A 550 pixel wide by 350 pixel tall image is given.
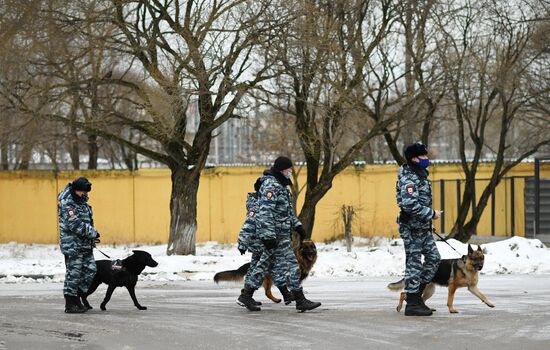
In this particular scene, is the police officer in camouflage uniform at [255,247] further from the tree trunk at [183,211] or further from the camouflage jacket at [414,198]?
the tree trunk at [183,211]

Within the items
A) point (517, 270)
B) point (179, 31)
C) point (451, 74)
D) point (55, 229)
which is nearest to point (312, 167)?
point (451, 74)

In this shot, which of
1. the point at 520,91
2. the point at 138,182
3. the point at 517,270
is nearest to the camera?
the point at 517,270

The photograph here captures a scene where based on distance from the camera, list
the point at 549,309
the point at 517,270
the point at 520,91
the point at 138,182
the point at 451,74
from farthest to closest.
Result: the point at 138,182 < the point at 520,91 < the point at 451,74 < the point at 517,270 < the point at 549,309

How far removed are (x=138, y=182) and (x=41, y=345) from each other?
21.3 m

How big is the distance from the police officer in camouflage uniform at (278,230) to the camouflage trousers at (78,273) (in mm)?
2050

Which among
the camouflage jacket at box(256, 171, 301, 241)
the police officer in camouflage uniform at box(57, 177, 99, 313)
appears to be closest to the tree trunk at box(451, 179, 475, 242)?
the camouflage jacket at box(256, 171, 301, 241)

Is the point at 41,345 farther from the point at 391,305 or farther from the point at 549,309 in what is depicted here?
the point at 549,309

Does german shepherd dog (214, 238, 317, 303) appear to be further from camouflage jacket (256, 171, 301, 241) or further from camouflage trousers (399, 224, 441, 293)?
camouflage trousers (399, 224, 441, 293)

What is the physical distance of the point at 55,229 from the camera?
31125 millimetres

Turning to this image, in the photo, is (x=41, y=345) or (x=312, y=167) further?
Answer: (x=312, y=167)

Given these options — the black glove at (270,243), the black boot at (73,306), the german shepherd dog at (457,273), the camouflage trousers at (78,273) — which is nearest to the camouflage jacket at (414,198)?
the german shepherd dog at (457,273)

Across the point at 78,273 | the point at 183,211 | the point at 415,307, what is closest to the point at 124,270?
the point at 78,273

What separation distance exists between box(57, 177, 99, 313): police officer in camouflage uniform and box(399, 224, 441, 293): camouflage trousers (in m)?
3.97

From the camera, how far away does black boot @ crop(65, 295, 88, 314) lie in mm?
12227
